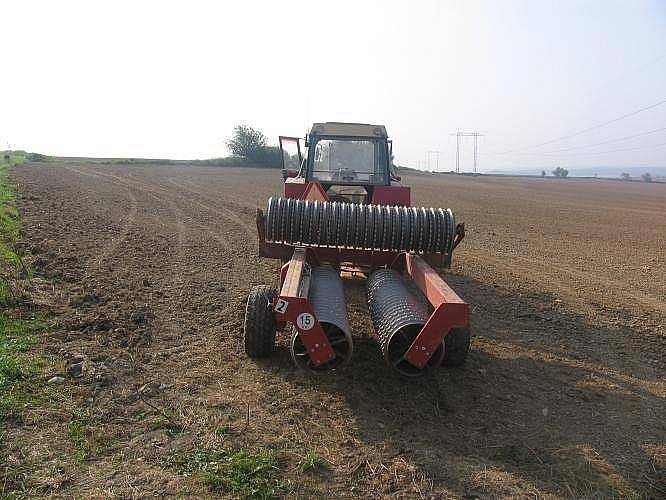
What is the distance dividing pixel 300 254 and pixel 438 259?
1.51m

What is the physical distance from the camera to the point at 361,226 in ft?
19.8

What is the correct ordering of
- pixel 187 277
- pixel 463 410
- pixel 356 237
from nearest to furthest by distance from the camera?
pixel 463 410
pixel 356 237
pixel 187 277

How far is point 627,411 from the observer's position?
14.3 feet

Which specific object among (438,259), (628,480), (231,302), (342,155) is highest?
(342,155)

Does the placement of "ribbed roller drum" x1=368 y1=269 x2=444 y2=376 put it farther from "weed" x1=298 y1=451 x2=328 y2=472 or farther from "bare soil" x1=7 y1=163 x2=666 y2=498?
"weed" x1=298 y1=451 x2=328 y2=472

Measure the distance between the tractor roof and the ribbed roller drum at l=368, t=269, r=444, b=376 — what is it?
385 centimetres

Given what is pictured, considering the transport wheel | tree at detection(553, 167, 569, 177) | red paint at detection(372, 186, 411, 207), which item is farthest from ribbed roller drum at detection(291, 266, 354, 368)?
tree at detection(553, 167, 569, 177)

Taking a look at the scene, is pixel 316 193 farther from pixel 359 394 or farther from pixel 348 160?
pixel 359 394

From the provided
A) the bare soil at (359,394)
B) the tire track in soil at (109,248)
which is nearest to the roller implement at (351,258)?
the bare soil at (359,394)

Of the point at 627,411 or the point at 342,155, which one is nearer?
the point at 627,411

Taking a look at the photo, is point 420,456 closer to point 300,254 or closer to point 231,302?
point 300,254

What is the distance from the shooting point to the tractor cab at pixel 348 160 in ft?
26.7

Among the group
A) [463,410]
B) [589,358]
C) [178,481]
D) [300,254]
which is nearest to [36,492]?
[178,481]

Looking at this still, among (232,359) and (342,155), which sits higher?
(342,155)
